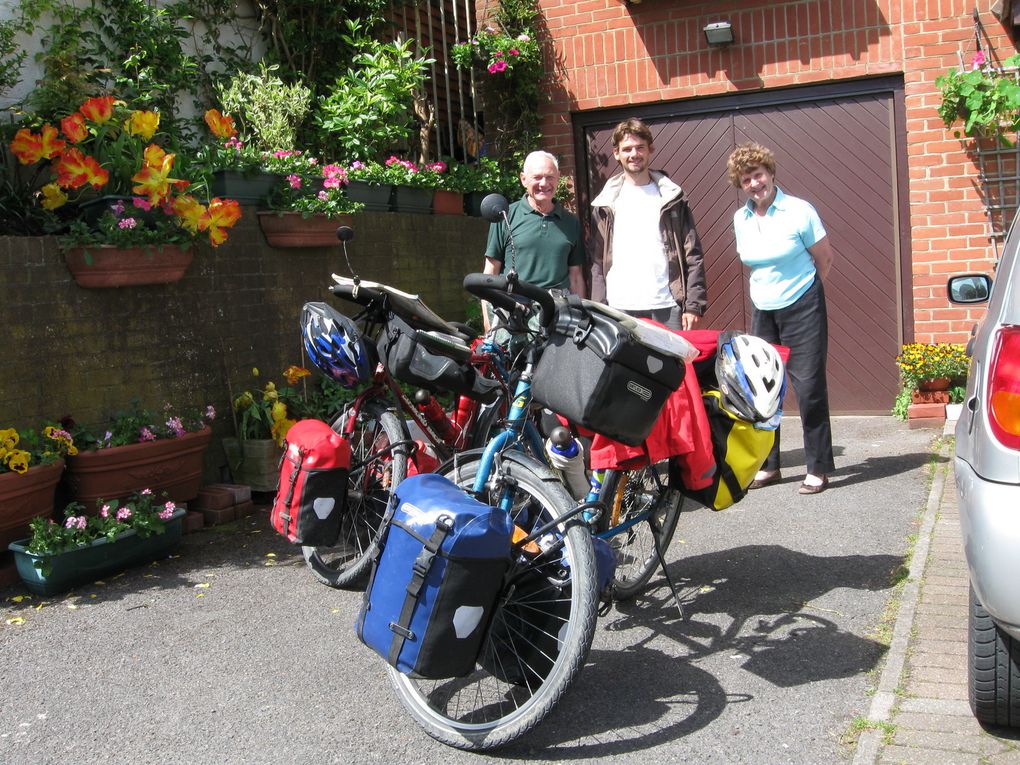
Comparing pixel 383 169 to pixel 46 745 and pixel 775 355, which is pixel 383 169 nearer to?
pixel 775 355

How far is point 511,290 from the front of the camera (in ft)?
10.5

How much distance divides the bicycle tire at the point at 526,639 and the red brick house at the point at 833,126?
18.4ft

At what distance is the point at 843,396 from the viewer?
27.7 feet

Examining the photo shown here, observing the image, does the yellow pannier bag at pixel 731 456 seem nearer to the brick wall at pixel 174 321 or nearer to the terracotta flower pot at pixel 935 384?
the brick wall at pixel 174 321

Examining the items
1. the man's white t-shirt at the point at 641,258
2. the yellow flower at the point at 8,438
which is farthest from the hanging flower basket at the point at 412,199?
the yellow flower at the point at 8,438

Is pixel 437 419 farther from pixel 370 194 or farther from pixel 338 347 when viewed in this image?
pixel 370 194

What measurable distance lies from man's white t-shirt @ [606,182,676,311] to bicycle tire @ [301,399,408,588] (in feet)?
5.76

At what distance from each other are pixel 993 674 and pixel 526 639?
137cm

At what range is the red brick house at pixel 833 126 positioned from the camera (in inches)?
306

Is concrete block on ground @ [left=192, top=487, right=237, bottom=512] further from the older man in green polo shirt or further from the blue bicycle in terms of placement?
the blue bicycle

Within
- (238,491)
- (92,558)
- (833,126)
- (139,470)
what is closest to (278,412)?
(238,491)

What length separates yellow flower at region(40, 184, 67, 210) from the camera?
5270 millimetres

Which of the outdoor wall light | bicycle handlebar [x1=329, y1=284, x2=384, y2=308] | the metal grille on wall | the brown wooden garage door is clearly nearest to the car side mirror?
bicycle handlebar [x1=329, y1=284, x2=384, y2=308]

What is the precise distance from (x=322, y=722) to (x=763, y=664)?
1.54 metres
